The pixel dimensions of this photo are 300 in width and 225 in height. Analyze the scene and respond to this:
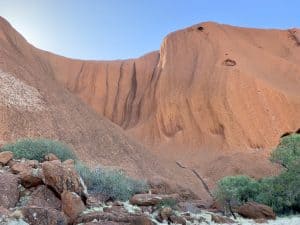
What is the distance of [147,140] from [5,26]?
1146 cm

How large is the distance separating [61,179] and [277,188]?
8.02 m

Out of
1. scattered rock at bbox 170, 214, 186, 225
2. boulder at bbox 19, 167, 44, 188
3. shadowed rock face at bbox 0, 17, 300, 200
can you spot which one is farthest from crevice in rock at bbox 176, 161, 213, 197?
boulder at bbox 19, 167, 44, 188

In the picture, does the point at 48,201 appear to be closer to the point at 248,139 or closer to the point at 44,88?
the point at 44,88

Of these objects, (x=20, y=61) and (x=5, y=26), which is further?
(x=5, y=26)

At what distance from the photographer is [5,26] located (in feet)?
Result: 93.5

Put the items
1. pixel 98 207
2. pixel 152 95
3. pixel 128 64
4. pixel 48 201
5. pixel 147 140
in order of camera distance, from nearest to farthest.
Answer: pixel 48 201
pixel 98 207
pixel 147 140
pixel 152 95
pixel 128 64

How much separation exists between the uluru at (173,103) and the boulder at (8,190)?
6.74 meters

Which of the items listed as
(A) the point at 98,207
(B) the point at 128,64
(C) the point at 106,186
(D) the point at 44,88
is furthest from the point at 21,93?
(B) the point at 128,64

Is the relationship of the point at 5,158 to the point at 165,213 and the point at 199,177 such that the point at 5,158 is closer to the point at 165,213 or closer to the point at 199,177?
the point at 165,213

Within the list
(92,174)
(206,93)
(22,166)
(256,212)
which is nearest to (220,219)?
(256,212)

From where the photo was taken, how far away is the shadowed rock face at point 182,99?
2322 cm

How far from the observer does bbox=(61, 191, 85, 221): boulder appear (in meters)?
9.73

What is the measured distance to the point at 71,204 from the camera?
9.84m

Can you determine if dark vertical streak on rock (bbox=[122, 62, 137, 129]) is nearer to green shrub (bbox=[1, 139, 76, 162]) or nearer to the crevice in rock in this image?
the crevice in rock
